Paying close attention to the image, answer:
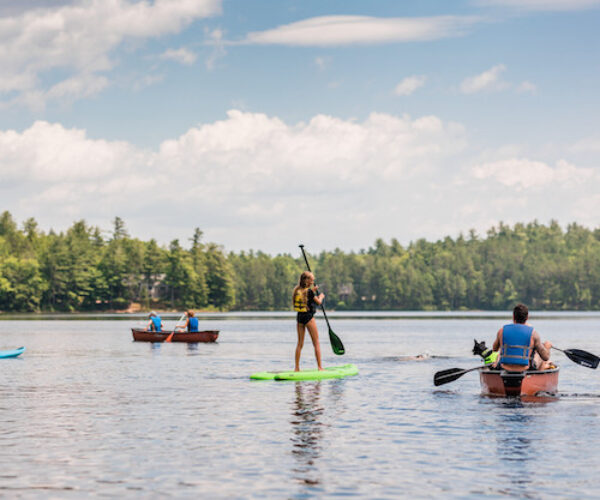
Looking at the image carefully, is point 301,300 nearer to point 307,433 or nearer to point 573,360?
point 573,360

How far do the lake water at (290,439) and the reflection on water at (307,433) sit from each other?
0.03m

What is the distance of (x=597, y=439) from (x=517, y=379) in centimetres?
479

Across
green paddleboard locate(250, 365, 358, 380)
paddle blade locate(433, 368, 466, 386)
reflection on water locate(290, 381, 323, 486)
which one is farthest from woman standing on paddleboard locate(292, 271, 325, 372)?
paddle blade locate(433, 368, 466, 386)

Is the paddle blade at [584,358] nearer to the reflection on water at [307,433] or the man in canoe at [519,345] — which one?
the man in canoe at [519,345]

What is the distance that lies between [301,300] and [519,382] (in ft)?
20.9

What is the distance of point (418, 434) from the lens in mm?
16547

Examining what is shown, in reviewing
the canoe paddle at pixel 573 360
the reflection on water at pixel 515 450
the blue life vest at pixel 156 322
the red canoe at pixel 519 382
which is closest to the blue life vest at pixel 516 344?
the red canoe at pixel 519 382

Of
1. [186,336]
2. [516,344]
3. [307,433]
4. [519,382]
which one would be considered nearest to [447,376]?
[519,382]

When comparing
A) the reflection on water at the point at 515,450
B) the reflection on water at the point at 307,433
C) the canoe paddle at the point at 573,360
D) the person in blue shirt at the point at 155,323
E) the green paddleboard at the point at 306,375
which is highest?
the person in blue shirt at the point at 155,323

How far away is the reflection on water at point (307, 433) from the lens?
13.0 m

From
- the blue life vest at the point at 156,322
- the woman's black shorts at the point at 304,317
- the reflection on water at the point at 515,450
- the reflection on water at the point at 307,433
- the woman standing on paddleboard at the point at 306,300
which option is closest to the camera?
the reflection on water at the point at 515,450

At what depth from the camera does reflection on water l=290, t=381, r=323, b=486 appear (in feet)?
42.5

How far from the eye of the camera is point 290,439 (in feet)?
52.3

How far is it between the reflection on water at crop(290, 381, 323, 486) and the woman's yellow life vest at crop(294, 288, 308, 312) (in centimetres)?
217
